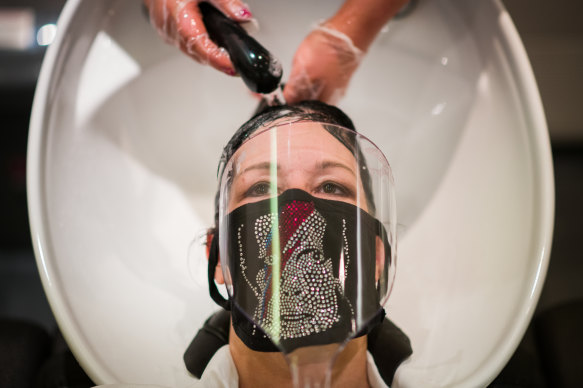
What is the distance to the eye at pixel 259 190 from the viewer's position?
0.69 metres

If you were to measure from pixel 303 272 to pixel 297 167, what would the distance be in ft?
0.45

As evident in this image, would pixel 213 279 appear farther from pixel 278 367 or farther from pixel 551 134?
pixel 551 134

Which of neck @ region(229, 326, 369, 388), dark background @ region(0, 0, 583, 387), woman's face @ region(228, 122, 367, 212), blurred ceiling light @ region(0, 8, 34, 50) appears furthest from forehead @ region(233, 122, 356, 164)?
blurred ceiling light @ region(0, 8, 34, 50)

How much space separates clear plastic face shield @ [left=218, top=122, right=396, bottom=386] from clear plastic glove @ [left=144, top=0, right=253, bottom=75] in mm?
154

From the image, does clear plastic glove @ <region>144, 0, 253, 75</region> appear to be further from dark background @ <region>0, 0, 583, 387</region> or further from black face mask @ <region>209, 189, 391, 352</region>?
dark background @ <region>0, 0, 583, 387</region>

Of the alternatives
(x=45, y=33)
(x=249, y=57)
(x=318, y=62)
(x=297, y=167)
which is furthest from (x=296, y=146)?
(x=45, y=33)

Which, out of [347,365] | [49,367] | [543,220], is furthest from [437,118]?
[49,367]

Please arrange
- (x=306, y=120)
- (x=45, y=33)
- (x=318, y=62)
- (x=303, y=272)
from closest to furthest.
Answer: (x=303, y=272) → (x=306, y=120) → (x=318, y=62) → (x=45, y=33)

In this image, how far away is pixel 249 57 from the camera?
2.50 feet

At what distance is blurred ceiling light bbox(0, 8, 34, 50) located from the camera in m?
1.31

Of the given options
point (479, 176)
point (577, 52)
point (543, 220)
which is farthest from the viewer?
point (577, 52)

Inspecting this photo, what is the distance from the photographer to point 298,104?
859 mm

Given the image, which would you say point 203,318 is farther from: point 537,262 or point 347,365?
point 537,262

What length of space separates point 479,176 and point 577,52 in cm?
69
